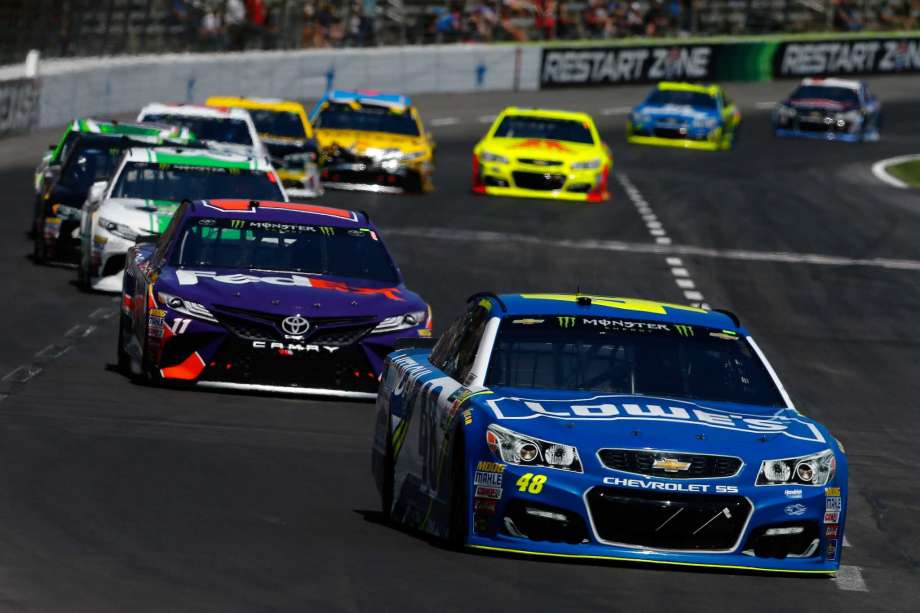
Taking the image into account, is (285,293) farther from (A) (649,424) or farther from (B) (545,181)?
(B) (545,181)

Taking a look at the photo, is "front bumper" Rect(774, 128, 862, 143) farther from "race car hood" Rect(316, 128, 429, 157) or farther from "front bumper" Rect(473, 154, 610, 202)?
"race car hood" Rect(316, 128, 429, 157)

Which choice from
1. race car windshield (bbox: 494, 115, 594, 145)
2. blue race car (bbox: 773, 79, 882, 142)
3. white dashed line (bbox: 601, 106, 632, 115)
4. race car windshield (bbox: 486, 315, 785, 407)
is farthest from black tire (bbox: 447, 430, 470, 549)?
white dashed line (bbox: 601, 106, 632, 115)

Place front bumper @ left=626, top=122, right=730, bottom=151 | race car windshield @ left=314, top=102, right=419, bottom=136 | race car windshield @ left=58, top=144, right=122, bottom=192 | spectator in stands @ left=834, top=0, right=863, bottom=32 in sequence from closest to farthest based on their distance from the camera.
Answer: race car windshield @ left=58, top=144, right=122, bottom=192 → race car windshield @ left=314, top=102, right=419, bottom=136 → front bumper @ left=626, top=122, right=730, bottom=151 → spectator in stands @ left=834, top=0, right=863, bottom=32

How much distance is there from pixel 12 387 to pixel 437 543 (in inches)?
219

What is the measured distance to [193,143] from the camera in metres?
24.0

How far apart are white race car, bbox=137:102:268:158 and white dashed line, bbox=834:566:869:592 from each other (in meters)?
19.6

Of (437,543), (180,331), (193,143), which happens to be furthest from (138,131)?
(437,543)

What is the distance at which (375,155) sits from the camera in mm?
33844

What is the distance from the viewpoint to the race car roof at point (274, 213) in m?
15.9

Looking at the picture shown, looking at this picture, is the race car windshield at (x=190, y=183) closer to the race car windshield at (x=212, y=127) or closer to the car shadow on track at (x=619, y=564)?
the race car windshield at (x=212, y=127)

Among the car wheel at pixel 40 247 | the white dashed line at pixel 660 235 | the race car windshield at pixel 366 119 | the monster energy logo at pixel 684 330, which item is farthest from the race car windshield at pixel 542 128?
the monster energy logo at pixel 684 330

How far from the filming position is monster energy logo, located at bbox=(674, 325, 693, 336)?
10211mm

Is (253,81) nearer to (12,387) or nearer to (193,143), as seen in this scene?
(193,143)

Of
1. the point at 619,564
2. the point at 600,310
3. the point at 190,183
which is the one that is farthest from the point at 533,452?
the point at 190,183
